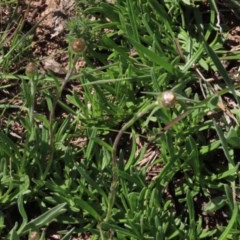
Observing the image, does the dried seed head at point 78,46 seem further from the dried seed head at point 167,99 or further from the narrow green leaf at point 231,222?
the narrow green leaf at point 231,222

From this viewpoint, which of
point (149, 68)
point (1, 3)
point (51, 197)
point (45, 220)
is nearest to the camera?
point (45, 220)

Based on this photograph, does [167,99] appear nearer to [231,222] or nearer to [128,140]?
[231,222]

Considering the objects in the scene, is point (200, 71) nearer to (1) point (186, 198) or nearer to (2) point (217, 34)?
(2) point (217, 34)

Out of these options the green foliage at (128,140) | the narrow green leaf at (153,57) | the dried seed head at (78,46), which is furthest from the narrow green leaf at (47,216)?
the narrow green leaf at (153,57)

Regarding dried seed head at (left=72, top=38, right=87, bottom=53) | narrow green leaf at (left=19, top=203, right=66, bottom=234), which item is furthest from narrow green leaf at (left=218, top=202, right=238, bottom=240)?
dried seed head at (left=72, top=38, right=87, bottom=53)

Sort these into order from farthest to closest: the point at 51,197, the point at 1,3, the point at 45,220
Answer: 1. the point at 1,3
2. the point at 51,197
3. the point at 45,220

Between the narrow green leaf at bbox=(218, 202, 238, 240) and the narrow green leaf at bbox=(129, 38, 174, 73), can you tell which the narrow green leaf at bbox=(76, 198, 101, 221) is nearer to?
the narrow green leaf at bbox=(218, 202, 238, 240)

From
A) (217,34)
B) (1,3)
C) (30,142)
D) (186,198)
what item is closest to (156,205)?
(186,198)

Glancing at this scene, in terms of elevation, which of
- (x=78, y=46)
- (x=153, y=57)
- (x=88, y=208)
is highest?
(x=78, y=46)

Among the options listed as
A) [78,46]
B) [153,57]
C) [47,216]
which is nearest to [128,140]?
[153,57]
